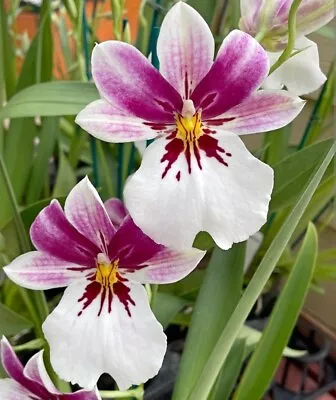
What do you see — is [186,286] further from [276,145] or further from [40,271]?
[40,271]

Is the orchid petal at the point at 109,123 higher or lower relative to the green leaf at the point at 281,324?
higher

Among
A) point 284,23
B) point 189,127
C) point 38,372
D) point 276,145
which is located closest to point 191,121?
point 189,127

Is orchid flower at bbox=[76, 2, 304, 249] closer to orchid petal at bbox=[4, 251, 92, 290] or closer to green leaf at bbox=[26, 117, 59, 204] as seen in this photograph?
orchid petal at bbox=[4, 251, 92, 290]

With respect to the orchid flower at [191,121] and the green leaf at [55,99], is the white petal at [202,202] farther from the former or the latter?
the green leaf at [55,99]

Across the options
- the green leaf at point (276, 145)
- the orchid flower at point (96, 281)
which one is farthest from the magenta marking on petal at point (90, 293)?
the green leaf at point (276, 145)

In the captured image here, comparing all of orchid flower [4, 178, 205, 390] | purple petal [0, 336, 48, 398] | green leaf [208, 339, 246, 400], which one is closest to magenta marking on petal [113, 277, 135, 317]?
orchid flower [4, 178, 205, 390]

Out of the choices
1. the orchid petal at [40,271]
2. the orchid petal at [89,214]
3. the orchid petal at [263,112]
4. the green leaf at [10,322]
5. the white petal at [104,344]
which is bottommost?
the green leaf at [10,322]

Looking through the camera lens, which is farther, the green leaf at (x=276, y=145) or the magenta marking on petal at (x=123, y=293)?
the green leaf at (x=276, y=145)
